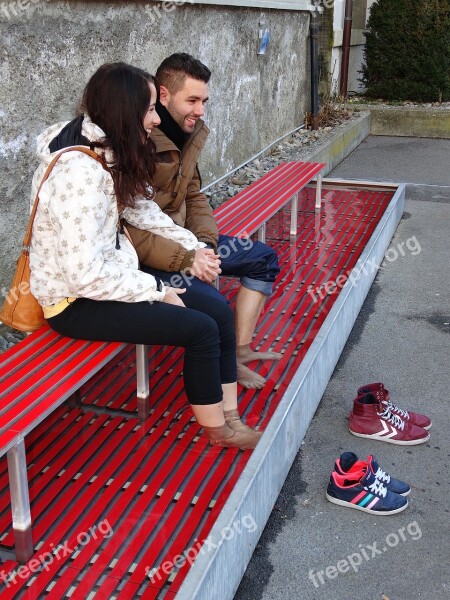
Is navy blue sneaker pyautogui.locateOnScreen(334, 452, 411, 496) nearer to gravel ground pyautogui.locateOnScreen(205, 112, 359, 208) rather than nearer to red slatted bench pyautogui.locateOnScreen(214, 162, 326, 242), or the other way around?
red slatted bench pyautogui.locateOnScreen(214, 162, 326, 242)

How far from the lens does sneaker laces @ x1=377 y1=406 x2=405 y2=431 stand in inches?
132

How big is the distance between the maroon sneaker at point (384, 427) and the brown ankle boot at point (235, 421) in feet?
1.62

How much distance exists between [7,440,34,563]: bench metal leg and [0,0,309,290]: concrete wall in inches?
67.8

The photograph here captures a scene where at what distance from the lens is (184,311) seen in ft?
9.52

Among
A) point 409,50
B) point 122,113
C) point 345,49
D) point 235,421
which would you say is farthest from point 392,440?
point 409,50

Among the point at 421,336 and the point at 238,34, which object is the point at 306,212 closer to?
the point at 238,34

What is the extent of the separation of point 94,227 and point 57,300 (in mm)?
352

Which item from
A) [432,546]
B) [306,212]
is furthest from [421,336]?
[306,212]

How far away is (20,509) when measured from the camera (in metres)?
2.47

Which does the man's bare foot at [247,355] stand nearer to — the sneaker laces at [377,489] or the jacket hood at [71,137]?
the sneaker laces at [377,489]

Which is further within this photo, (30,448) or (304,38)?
(304,38)

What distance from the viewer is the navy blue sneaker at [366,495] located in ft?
9.45

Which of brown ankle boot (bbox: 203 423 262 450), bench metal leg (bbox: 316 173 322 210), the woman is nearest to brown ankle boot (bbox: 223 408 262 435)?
brown ankle boot (bbox: 203 423 262 450)

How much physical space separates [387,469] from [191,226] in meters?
1.47
